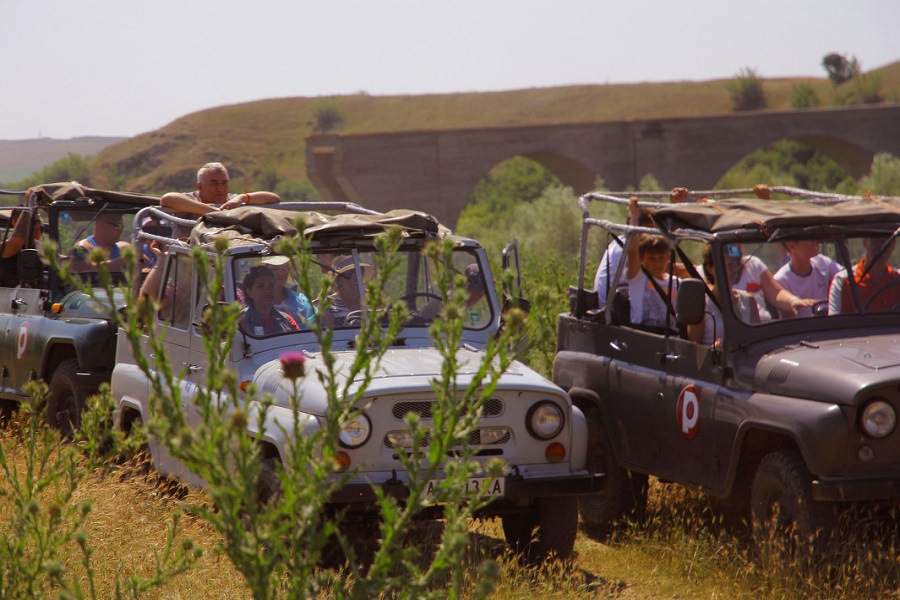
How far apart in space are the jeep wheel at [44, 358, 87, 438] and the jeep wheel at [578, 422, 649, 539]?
3730 mm

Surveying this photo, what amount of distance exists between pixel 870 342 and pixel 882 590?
1.28 m

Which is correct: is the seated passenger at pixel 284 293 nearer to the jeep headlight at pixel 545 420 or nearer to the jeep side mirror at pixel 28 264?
the jeep headlight at pixel 545 420

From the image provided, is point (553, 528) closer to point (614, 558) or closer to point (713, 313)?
point (614, 558)

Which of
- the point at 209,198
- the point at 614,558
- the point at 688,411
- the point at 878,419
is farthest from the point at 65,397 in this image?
the point at 878,419

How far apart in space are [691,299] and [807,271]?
1.00 m

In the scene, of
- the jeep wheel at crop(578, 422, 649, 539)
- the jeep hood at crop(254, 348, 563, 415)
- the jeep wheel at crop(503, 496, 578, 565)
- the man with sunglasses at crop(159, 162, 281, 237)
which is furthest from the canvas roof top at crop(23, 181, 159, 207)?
the jeep wheel at crop(503, 496, 578, 565)

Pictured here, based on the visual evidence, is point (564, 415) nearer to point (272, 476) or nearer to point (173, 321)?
point (272, 476)

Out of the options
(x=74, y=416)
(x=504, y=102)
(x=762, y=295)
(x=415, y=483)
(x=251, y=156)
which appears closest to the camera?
(x=415, y=483)

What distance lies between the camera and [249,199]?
8.28 meters

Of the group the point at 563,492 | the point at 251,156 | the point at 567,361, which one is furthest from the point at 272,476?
the point at 251,156

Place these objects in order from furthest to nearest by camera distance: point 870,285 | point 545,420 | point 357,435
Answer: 1. point 870,285
2. point 545,420
3. point 357,435

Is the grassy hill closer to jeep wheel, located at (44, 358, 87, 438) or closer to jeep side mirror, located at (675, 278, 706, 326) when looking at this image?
jeep wheel, located at (44, 358, 87, 438)

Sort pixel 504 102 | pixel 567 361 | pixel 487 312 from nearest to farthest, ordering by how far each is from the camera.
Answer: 1. pixel 487 312
2. pixel 567 361
3. pixel 504 102

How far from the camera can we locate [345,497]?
5.61 meters
